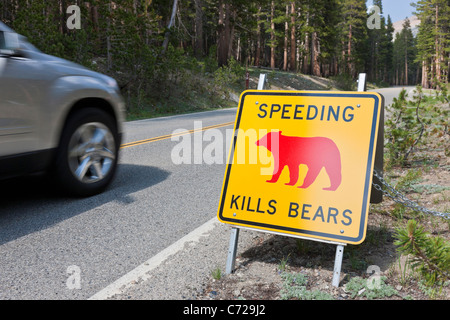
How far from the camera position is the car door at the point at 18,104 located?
3.58 m

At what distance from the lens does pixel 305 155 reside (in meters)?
3.07

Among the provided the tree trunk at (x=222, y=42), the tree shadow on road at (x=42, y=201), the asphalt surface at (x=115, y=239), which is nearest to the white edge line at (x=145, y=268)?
the asphalt surface at (x=115, y=239)

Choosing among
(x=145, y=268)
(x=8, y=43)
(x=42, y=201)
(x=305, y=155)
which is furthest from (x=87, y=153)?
(x=305, y=155)

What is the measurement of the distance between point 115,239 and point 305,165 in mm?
1779

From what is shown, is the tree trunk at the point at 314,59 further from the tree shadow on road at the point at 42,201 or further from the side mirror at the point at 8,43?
the side mirror at the point at 8,43

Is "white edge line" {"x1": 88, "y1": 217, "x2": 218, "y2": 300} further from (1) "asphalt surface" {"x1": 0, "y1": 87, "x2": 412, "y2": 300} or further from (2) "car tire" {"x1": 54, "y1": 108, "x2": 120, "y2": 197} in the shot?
(2) "car tire" {"x1": 54, "y1": 108, "x2": 120, "y2": 197}

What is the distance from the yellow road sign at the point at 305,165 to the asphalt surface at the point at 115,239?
58cm

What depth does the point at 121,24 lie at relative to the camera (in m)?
16.8

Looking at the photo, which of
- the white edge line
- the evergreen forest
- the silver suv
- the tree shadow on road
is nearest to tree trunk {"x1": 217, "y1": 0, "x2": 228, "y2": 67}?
the evergreen forest

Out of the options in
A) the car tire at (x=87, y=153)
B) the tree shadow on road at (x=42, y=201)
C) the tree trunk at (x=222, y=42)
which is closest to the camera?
the tree shadow on road at (x=42, y=201)

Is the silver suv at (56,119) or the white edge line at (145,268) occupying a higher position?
the silver suv at (56,119)

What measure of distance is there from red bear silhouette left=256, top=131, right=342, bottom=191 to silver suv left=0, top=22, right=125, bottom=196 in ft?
7.40

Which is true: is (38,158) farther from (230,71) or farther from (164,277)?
(230,71)

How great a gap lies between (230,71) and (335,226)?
23.3 metres
